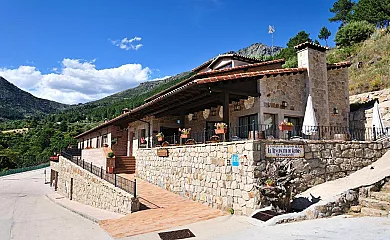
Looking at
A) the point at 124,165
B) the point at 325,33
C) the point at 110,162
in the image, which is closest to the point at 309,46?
the point at 124,165

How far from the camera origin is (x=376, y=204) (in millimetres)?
7855

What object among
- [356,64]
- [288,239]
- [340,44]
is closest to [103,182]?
[288,239]

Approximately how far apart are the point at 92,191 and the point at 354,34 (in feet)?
107

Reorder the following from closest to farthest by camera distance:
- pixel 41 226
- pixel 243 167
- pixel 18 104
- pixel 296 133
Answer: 1. pixel 243 167
2. pixel 41 226
3. pixel 296 133
4. pixel 18 104

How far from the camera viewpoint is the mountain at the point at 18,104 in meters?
121

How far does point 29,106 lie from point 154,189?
149096mm

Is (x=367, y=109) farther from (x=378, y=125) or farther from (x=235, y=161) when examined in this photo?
(x=235, y=161)

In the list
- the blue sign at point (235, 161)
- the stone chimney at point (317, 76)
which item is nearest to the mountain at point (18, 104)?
the stone chimney at point (317, 76)

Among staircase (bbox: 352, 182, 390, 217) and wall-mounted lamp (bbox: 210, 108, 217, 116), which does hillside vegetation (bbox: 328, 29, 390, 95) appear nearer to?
wall-mounted lamp (bbox: 210, 108, 217, 116)

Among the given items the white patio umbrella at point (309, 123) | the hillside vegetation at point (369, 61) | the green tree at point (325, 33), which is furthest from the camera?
the green tree at point (325, 33)

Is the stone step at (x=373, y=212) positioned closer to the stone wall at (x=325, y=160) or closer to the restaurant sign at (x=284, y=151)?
the stone wall at (x=325, y=160)

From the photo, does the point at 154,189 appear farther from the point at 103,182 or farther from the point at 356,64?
the point at 356,64

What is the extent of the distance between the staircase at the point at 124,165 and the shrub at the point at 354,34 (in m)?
28.8

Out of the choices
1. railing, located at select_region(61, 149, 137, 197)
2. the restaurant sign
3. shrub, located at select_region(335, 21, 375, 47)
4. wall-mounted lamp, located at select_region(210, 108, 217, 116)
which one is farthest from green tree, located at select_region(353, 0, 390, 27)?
railing, located at select_region(61, 149, 137, 197)
